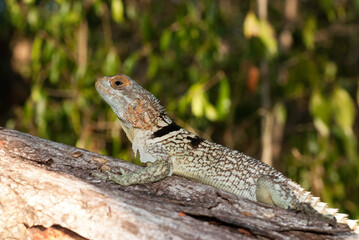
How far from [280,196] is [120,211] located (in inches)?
45.1

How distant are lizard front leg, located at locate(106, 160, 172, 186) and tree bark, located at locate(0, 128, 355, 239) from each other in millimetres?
51

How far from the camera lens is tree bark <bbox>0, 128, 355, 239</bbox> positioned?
217 centimetres

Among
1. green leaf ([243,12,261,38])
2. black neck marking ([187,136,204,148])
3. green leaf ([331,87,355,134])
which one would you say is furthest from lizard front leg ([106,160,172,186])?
green leaf ([331,87,355,134])

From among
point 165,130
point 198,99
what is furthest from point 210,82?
point 165,130

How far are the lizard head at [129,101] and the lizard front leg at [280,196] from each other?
38.1 inches

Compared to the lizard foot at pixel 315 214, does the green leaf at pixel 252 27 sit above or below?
above

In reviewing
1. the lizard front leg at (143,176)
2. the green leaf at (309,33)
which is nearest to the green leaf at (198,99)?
the green leaf at (309,33)

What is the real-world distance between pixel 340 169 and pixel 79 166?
410 cm

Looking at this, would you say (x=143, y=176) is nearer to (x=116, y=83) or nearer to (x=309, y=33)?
(x=116, y=83)

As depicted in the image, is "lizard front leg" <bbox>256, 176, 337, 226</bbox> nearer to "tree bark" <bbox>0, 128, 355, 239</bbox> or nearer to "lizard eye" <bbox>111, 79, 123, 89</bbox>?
"tree bark" <bbox>0, 128, 355, 239</bbox>

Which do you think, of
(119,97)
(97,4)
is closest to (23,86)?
(97,4)

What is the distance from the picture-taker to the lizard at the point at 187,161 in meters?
2.78

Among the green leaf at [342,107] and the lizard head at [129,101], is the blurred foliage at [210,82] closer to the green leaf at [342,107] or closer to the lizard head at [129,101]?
the green leaf at [342,107]

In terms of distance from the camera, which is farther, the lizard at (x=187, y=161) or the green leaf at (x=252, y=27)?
the green leaf at (x=252, y=27)
